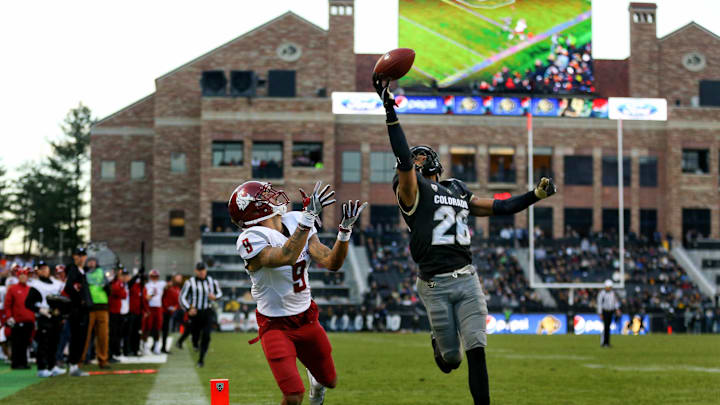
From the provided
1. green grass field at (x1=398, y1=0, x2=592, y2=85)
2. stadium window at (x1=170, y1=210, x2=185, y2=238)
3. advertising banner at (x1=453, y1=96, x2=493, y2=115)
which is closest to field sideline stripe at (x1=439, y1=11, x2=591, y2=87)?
green grass field at (x1=398, y1=0, x2=592, y2=85)

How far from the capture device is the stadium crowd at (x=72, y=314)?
16359 mm

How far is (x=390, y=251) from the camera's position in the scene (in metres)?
49.2

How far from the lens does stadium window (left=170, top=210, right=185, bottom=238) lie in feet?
187

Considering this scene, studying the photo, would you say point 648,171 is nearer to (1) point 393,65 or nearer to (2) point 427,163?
(2) point 427,163

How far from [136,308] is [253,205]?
46.6 feet

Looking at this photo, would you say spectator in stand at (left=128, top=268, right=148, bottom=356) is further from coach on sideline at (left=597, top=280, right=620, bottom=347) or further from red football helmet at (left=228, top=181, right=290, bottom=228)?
red football helmet at (left=228, top=181, right=290, bottom=228)

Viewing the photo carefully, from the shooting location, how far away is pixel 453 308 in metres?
8.14

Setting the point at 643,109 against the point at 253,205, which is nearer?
the point at 253,205

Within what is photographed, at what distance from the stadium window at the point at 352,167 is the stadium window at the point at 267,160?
3.78m

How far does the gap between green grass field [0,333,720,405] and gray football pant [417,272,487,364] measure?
3755mm

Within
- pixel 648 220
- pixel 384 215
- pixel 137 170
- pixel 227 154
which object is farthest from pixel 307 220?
pixel 137 170

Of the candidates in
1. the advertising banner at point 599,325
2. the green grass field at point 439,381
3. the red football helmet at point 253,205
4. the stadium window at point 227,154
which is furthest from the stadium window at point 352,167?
the red football helmet at point 253,205

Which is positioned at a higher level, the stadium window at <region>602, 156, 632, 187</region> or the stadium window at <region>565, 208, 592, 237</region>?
the stadium window at <region>602, 156, 632, 187</region>

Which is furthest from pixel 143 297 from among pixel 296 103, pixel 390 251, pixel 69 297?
pixel 296 103
